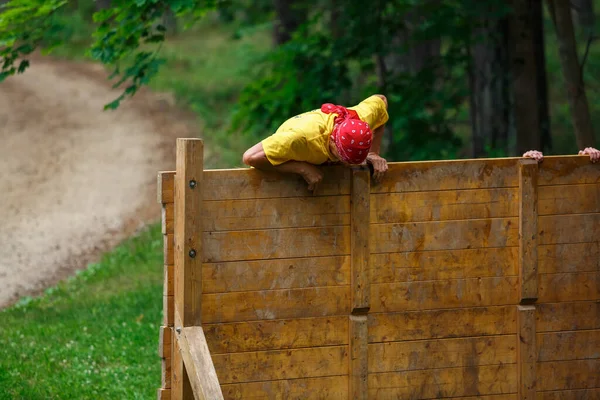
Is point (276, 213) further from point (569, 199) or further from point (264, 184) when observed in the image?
point (569, 199)

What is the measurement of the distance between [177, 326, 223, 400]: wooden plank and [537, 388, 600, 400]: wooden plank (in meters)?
2.53

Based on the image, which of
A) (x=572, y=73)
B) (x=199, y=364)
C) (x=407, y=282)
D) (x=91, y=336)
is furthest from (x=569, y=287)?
(x=91, y=336)

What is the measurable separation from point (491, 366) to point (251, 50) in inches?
689

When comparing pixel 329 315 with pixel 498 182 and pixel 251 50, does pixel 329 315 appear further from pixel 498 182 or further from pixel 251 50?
pixel 251 50

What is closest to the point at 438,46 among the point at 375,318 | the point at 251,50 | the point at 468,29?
the point at 251,50

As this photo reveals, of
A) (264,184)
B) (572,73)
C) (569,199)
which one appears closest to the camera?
(264,184)

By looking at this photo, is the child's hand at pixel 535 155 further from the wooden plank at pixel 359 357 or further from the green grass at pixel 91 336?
the green grass at pixel 91 336

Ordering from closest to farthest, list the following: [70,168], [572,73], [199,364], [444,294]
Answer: [199,364]
[444,294]
[572,73]
[70,168]

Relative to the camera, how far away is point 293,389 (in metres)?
6.22

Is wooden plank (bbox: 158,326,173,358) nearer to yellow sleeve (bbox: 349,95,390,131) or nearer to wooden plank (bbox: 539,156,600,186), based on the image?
yellow sleeve (bbox: 349,95,390,131)

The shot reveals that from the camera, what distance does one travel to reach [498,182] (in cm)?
639

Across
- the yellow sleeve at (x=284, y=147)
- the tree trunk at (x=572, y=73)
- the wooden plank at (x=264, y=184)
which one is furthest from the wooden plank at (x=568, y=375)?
the tree trunk at (x=572, y=73)

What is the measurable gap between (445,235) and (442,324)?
0.62 meters

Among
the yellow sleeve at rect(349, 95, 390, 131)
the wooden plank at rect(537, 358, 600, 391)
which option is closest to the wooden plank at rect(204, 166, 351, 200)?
the yellow sleeve at rect(349, 95, 390, 131)
